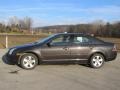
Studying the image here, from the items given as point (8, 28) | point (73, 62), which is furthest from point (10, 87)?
point (8, 28)

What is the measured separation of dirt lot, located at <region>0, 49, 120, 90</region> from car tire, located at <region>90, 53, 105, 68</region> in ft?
0.78

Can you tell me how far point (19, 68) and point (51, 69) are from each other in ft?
4.17

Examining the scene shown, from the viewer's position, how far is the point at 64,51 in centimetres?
1097

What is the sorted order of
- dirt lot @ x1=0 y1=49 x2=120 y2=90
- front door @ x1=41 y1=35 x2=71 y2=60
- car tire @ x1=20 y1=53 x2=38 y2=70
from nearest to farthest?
1. dirt lot @ x1=0 y1=49 x2=120 y2=90
2. car tire @ x1=20 y1=53 x2=38 y2=70
3. front door @ x1=41 y1=35 x2=71 y2=60

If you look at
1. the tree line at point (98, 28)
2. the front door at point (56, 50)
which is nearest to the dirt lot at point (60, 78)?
the front door at point (56, 50)

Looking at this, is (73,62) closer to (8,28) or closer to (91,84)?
(91,84)

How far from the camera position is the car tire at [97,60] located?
11.3 meters

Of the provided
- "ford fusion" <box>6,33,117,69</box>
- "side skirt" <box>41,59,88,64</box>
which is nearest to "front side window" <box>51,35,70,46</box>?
"ford fusion" <box>6,33,117,69</box>

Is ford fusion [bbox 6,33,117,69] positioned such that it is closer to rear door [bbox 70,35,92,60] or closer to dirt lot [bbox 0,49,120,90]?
rear door [bbox 70,35,92,60]

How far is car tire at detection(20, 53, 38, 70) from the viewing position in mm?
10673

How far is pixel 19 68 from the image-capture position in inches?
424

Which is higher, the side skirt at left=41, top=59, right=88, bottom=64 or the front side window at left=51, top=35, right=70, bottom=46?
the front side window at left=51, top=35, right=70, bottom=46

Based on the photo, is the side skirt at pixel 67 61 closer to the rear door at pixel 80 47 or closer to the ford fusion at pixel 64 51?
the ford fusion at pixel 64 51

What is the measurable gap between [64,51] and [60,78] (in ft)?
7.50
